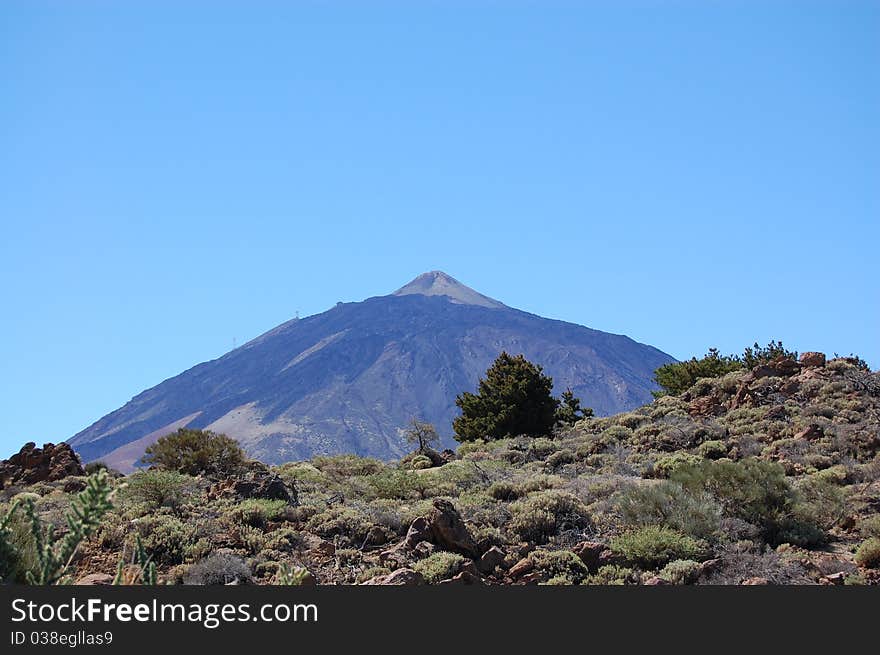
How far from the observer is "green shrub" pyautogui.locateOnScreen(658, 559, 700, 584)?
10148 millimetres

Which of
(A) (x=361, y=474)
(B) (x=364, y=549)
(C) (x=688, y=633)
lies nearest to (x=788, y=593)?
(C) (x=688, y=633)

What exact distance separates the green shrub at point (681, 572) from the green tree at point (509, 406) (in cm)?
1866

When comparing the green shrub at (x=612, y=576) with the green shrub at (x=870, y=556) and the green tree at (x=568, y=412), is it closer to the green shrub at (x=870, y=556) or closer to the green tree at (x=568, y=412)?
the green shrub at (x=870, y=556)

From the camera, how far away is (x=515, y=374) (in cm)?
3241

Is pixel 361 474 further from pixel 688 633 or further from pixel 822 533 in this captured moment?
pixel 688 633

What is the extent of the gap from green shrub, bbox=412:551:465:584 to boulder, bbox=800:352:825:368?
1970 cm

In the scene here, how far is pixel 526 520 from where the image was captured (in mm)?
12555

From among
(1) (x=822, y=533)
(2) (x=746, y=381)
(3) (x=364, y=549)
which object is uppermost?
(2) (x=746, y=381)

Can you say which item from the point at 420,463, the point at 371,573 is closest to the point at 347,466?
the point at 420,463

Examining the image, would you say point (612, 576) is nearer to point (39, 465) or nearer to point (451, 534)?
point (451, 534)

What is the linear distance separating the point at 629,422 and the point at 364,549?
14377mm

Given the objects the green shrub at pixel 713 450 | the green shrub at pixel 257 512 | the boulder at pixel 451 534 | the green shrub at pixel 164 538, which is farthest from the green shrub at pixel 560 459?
the green shrub at pixel 164 538

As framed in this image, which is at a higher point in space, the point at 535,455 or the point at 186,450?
the point at 186,450

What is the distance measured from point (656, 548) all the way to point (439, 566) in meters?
2.92
